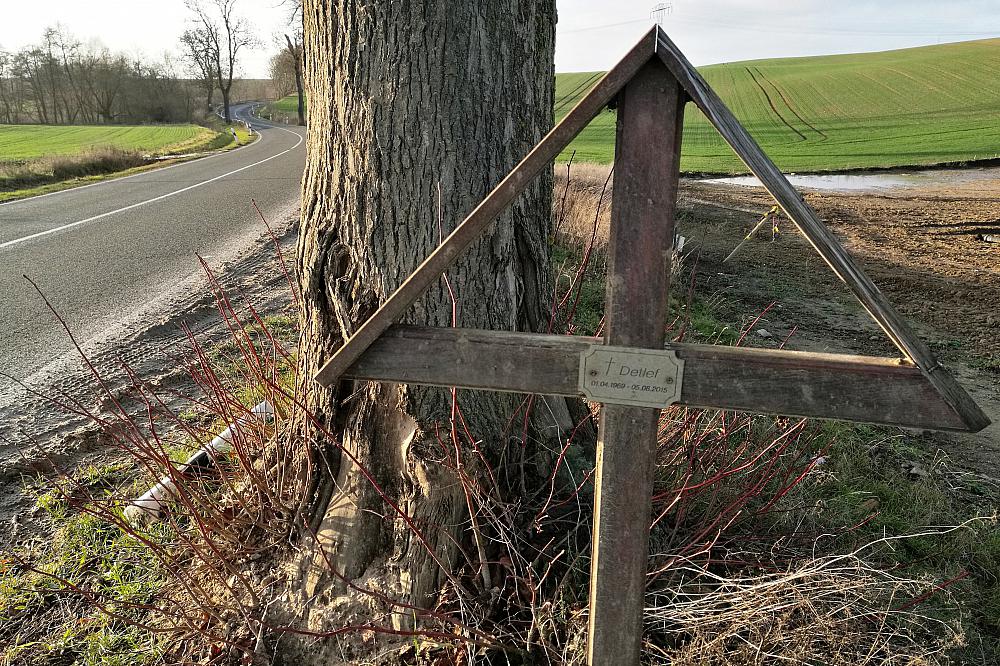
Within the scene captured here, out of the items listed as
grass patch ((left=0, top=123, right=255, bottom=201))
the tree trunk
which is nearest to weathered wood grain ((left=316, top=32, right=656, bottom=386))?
the tree trunk

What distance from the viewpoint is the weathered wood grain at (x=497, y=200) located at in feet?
3.73

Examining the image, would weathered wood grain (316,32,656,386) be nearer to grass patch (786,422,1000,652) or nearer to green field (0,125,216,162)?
grass patch (786,422,1000,652)

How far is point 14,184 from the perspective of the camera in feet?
45.3

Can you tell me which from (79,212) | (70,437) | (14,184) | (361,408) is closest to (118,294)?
(70,437)

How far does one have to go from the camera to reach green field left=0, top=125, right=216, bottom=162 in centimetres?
2808

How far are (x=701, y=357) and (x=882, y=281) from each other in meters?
8.23

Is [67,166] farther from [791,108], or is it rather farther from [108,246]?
[791,108]

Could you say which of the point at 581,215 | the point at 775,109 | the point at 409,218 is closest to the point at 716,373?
the point at 409,218

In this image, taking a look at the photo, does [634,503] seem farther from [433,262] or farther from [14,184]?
[14,184]

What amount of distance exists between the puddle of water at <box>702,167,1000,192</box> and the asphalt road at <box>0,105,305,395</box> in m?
14.8

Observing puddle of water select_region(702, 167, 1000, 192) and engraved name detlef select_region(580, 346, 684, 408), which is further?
puddle of water select_region(702, 167, 1000, 192)

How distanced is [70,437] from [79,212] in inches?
343

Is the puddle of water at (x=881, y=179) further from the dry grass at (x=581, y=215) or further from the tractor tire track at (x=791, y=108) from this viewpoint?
the dry grass at (x=581, y=215)

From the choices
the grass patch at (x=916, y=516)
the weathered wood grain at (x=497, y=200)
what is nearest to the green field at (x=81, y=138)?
the grass patch at (x=916, y=516)
